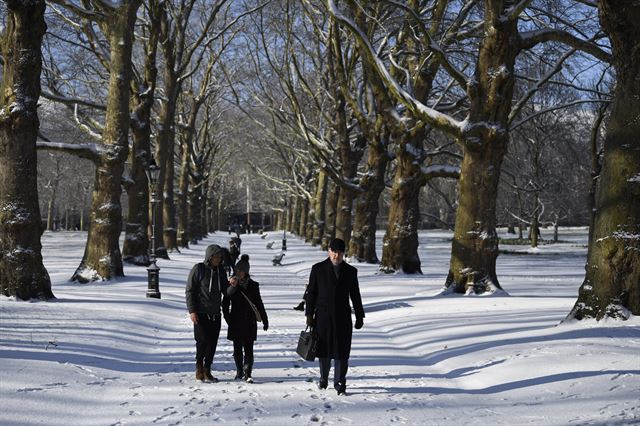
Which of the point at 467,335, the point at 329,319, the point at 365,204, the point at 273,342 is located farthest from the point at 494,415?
the point at 365,204

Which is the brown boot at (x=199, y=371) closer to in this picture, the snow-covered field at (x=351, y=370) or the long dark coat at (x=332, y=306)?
the snow-covered field at (x=351, y=370)

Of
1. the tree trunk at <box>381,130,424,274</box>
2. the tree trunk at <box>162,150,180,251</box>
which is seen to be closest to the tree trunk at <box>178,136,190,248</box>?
the tree trunk at <box>162,150,180,251</box>

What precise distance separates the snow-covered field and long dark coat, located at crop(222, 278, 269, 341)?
0.51m

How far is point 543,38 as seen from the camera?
571 inches

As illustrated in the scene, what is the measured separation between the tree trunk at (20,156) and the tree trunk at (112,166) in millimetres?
5229

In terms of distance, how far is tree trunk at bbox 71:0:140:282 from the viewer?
17844 mm

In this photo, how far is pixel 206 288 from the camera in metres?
7.59

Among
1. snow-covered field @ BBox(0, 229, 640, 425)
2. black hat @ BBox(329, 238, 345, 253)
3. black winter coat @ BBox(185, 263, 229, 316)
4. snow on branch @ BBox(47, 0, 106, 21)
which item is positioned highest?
snow on branch @ BBox(47, 0, 106, 21)

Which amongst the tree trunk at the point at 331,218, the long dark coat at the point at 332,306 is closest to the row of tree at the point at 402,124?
the long dark coat at the point at 332,306

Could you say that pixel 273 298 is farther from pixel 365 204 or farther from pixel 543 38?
pixel 365 204

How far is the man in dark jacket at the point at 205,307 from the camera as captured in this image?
7512 millimetres

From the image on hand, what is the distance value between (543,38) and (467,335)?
736 cm

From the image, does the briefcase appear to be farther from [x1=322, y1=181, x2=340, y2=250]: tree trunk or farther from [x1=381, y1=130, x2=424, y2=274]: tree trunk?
[x1=322, y1=181, x2=340, y2=250]: tree trunk

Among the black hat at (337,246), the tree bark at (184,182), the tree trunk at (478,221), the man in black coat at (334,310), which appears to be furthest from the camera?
the tree bark at (184,182)
